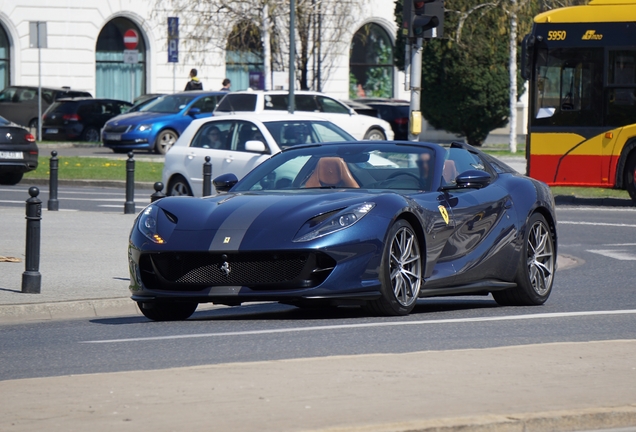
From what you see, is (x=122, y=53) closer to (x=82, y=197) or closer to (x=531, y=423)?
(x=82, y=197)

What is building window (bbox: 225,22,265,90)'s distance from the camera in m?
45.8

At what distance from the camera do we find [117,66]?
53.1 meters

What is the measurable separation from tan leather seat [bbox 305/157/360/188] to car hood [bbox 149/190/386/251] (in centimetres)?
48

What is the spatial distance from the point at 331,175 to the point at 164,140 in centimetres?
2588

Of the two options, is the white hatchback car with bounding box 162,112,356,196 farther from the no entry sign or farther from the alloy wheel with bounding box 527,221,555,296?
the no entry sign

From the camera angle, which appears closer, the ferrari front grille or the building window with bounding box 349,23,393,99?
the ferrari front grille

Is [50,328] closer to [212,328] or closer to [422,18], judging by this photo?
[212,328]

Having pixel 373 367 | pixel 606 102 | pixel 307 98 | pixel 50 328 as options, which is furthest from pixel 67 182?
pixel 373 367

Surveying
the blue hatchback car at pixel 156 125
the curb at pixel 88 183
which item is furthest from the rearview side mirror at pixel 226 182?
the blue hatchback car at pixel 156 125

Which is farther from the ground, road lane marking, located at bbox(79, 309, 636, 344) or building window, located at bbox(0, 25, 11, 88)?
building window, located at bbox(0, 25, 11, 88)

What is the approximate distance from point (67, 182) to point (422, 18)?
12.0m

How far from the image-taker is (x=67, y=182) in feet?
92.0

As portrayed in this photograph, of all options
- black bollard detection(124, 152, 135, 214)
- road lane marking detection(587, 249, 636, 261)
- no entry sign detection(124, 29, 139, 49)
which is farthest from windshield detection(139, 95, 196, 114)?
road lane marking detection(587, 249, 636, 261)

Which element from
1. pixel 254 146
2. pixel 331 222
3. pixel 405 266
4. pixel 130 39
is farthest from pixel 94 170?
pixel 130 39
